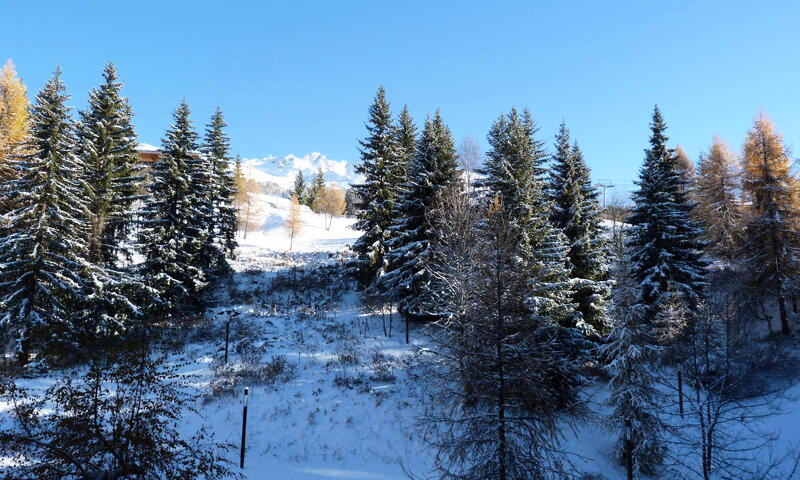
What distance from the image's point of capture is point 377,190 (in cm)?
2792

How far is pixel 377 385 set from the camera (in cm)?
1756

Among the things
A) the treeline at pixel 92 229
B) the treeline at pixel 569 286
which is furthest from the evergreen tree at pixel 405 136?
the treeline at pixel 92 229

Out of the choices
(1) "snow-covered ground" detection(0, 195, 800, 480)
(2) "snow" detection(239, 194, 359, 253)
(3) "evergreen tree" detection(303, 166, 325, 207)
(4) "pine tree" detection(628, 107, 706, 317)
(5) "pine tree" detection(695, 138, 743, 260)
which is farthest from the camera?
(3) "evergreen tree" detection(303, 166, 325, 207)

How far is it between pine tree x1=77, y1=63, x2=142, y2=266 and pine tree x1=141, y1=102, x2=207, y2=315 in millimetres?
1358

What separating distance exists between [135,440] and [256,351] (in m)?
13.4

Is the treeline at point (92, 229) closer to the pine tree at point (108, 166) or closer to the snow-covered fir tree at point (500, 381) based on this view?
the pine tree at point (108, 166)

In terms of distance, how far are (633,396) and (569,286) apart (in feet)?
17.2

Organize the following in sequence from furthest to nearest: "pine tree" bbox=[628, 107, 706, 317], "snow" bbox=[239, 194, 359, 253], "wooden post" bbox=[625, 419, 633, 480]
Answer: "snow" bbox=[239, 194, 359, 253]
"pine tree" bbox=[628, 107, 706, 317]
"wooden post" bbox=[625, 419, 633, 480]

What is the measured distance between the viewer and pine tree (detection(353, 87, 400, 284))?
26828 millimetres

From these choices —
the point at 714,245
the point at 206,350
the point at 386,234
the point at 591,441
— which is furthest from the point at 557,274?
the point at 714,245

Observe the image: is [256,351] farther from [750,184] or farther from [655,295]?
[750,184]

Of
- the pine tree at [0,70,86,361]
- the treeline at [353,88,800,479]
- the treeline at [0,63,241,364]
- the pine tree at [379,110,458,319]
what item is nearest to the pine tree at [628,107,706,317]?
the treeline at [353,88,800,479]

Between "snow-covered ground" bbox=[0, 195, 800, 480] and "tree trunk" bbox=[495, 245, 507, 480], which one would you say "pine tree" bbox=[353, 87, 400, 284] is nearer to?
"snow-covered ground" bbox=[0, 195, 800, 480]

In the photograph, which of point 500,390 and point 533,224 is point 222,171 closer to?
point 533,224
